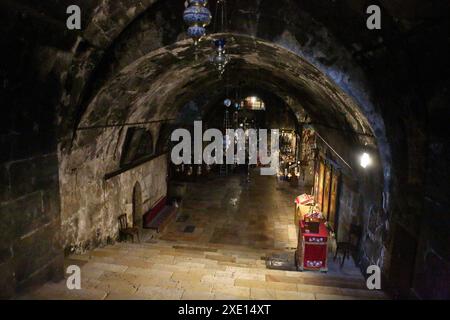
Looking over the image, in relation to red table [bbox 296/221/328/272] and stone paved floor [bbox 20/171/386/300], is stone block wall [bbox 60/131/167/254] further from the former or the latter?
red table [bbox 296/221/328/272]

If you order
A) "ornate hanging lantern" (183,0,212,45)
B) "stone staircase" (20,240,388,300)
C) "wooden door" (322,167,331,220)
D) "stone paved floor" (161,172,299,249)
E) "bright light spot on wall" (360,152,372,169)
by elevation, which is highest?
"ornate hanging lantern" (183,0,212,45)

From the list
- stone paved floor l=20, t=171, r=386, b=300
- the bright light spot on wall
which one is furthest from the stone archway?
the bright light spot on wall

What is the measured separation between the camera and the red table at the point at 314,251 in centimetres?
727

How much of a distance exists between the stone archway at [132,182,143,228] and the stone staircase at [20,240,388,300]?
3702 mm

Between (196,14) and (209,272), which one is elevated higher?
(196,14)

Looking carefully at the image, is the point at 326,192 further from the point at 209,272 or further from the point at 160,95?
the point at 160,95

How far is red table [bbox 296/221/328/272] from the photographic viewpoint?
7.27 metres

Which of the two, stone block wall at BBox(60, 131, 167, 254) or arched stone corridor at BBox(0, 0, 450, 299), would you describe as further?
stone block wall at BBox(60, 131, 167, 254)

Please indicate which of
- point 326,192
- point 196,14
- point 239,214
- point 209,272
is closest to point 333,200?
point 326,192

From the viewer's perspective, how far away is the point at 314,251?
24.0ft

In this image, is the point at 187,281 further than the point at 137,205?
No

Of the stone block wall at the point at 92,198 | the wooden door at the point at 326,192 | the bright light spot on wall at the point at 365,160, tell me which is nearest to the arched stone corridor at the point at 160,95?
the stone block wall at the point at 92,198

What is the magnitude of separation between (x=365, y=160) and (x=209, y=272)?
440cm
